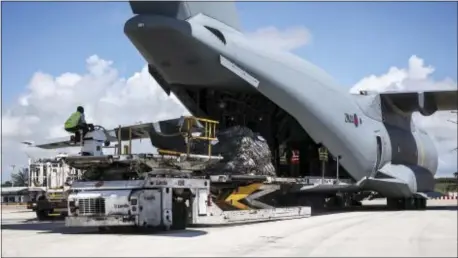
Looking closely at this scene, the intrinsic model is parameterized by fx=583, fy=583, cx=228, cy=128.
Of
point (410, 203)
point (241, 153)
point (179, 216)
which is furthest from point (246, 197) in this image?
point (410, 203)

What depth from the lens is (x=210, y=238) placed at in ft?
43.2

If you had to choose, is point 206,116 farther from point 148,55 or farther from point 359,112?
point 359,112

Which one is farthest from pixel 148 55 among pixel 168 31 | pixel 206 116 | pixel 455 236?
pixel 455 236

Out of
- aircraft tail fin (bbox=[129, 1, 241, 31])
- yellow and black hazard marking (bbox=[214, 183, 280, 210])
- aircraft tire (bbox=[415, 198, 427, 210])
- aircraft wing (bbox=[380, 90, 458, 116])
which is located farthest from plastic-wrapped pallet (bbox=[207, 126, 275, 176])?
aircraft tire (bbox=[415, 198, 427, 210])

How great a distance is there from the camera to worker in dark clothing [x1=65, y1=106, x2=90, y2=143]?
50.0 feet

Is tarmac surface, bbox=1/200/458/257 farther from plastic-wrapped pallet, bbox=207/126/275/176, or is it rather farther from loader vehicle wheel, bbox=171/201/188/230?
plastic-wrapped pallet, bbox=207/126/275/176

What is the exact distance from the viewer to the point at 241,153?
19.3 metres

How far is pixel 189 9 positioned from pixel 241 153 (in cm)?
499

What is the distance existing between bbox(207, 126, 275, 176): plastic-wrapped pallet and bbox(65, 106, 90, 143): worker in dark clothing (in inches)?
191

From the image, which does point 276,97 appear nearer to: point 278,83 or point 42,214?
point 278,83

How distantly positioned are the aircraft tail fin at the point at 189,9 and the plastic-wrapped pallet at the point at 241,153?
395cm

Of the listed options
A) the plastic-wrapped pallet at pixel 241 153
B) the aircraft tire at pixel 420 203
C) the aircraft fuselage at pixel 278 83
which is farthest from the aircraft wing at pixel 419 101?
the plastic-wrapped pallet at pixel 241 153

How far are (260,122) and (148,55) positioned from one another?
5.46 metres

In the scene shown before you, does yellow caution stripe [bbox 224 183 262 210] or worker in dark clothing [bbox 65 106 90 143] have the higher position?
worker in dark clothing [bbox 65 106 90 143]
